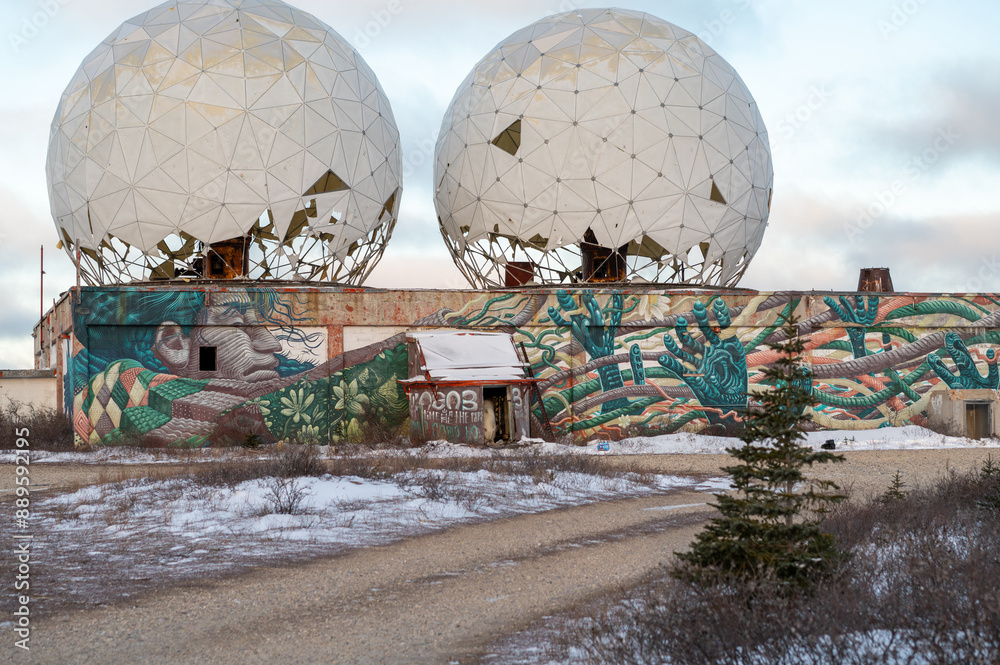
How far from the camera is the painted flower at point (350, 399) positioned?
22703mm

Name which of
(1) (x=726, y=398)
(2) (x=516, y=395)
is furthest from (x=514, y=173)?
(1) (x=726, y=398)

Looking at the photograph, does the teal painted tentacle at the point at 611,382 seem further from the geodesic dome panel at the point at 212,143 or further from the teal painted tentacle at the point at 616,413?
the geodesic dome panel at the point at 212,143

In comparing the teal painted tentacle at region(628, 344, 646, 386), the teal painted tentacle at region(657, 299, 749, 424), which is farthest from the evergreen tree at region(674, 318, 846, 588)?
the teal painted tentacle at region(657, 299, 749, 424)

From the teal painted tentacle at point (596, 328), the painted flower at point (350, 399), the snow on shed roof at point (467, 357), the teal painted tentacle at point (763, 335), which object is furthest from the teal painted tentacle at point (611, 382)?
the painted flower at point (350, 399)

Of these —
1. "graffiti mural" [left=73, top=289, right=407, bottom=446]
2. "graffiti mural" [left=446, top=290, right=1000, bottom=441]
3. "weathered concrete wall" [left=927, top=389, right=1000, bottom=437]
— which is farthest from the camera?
"weathered concrete wall" [left=927, top=389, right=1000, bottom=437]

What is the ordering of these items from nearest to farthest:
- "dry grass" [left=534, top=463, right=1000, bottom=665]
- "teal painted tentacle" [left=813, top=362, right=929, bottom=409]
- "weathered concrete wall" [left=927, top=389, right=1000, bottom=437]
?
"dry grass" [left=534, top=463, right=1000, bottom=665]
"teal painted tentacle" [left=813, top=362, right=929, bottom=409]
"weathered concrete wall" [left=927, top=389, right=1000, bottom=437]

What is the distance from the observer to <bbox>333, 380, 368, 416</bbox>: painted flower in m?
22.7

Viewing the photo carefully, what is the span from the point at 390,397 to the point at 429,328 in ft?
6.67

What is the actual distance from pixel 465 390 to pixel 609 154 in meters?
7.70

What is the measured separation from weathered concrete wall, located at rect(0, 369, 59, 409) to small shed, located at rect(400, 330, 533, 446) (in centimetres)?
1156

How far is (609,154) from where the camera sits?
24.1m

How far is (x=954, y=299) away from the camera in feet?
83.2

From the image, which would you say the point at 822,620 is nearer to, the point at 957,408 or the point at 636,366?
the point at 636,366

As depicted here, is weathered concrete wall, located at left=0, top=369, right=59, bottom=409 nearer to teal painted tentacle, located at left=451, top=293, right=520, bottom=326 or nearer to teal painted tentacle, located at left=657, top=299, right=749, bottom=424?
teal painted tentacle, located at left=451, top=293, right=520, bottom=326
